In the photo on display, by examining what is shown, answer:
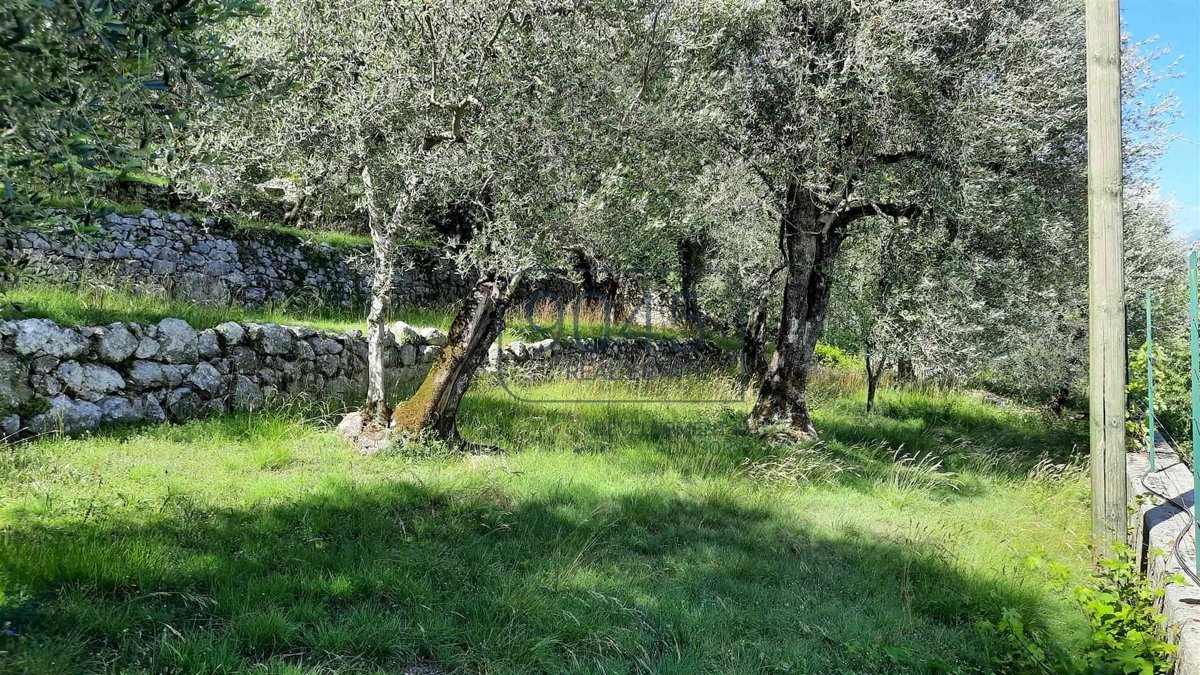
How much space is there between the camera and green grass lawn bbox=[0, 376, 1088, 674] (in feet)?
11.7

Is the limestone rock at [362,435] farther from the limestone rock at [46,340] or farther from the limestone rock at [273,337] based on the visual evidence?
the limestone rock at [46,340]

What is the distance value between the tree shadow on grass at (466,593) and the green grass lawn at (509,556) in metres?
0.02

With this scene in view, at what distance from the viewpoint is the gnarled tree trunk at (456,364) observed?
25.3 ft

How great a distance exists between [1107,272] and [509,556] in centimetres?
536

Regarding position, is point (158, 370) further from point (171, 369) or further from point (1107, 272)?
point (1107, 272)

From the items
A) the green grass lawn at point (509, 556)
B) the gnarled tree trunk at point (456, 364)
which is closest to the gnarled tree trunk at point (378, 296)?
the gnarled tree trunk at point (456, 364)

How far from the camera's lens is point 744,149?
360 inches

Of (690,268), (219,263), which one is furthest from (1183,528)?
(690,268)

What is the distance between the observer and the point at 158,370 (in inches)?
305

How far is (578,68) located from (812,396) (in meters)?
10.7

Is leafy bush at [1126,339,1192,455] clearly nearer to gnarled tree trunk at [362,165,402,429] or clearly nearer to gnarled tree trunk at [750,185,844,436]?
gnarled tree trunk at [750,185,844,436]

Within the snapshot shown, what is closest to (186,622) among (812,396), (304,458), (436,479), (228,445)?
(436,479)

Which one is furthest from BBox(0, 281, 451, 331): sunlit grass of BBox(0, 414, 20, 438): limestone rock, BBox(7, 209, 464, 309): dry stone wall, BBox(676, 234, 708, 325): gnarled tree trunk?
BBox(676, 234, 708, 325): gnarled tree trunk

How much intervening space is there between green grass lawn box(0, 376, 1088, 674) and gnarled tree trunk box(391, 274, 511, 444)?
583 mm
